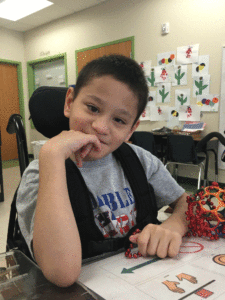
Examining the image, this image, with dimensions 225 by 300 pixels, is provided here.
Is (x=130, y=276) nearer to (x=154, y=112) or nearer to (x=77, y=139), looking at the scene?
(x=77, y=139)

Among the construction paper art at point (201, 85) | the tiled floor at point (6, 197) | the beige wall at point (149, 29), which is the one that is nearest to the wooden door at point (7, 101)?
the tiled floor at point (6, 197)

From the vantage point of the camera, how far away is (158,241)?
563 millimetres

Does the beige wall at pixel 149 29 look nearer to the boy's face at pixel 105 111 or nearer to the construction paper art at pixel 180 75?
the construction paper art at pixel 180 75

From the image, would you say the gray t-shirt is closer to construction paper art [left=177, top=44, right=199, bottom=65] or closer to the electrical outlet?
construction paper art [left=177, top=44, right=199, bottom=65]

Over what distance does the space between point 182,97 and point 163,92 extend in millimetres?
330

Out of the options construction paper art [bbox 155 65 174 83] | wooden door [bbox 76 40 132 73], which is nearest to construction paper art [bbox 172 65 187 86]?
construction paper art [bbox 155 65 174 83]

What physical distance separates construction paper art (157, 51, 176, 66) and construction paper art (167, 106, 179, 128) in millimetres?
666

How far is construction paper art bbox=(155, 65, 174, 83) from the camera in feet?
12.7

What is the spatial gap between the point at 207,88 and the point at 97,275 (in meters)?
3.52

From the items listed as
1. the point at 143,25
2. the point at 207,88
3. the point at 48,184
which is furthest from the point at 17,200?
the point at 143,25

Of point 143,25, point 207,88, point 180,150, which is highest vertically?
point 143,25

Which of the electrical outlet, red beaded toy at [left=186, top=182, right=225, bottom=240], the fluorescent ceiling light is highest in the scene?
the fluorescent ceiling light

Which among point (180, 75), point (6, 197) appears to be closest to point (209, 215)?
point (6, 197)

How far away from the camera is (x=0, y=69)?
5.74 m
